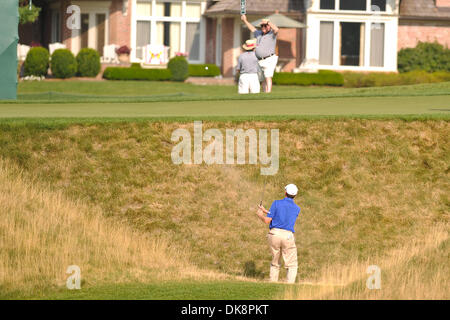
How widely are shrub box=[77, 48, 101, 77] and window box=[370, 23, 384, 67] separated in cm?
1245

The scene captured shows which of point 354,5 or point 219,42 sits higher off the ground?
point 354,5

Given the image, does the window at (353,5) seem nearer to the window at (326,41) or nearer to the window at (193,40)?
the window at (326,41)


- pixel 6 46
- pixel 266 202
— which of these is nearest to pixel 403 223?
pixel 266 202

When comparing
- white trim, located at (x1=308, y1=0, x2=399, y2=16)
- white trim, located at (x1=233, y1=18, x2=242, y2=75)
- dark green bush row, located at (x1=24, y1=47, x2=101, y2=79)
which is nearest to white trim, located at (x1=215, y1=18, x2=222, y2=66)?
white trim, located at (x1=233, y1=18, x2=242, y2=75)

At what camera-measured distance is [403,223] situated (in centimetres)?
1620

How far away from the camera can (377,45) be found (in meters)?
42.1

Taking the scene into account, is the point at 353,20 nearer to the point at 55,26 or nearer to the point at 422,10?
the point at 422,10

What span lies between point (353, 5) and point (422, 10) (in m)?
3.25

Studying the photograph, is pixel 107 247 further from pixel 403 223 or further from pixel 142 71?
pixel 142 71

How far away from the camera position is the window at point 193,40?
42562 millimetres

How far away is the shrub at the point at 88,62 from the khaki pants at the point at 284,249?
2590cm

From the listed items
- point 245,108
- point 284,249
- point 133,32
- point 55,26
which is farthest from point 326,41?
point 284,249
